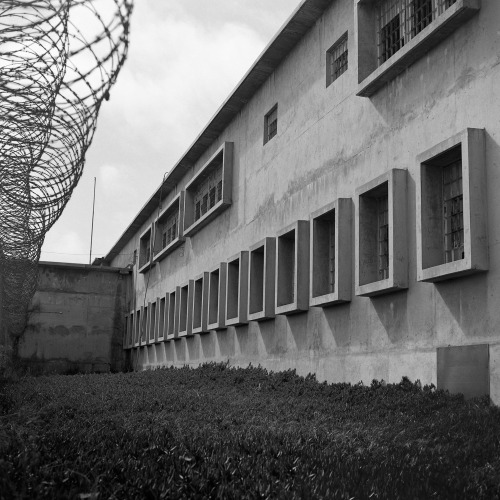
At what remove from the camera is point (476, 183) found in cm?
1050

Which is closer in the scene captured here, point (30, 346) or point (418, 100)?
point (418, 100)

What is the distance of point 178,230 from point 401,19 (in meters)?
18.4

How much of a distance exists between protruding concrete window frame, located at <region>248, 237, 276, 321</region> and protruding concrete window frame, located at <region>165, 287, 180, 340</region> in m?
9.55

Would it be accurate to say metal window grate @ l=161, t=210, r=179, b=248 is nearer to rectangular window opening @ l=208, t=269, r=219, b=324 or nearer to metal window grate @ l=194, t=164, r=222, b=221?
metal window grate @ l=194, t=164, r=222, b=221

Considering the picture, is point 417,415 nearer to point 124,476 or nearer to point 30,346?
point 124,476

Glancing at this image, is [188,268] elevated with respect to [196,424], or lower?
elevated

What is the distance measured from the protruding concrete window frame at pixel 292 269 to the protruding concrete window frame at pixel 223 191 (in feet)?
18.2

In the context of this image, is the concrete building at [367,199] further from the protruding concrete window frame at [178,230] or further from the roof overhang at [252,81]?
the protruding concrete window frame at [178,230]

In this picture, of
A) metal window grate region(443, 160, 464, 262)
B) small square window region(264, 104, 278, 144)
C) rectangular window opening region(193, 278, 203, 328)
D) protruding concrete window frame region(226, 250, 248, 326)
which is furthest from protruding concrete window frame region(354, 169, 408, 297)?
rectangular window opening region(193, 278, 203, 328)

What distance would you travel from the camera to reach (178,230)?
30.8m

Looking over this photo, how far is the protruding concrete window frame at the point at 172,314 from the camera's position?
2989 cm

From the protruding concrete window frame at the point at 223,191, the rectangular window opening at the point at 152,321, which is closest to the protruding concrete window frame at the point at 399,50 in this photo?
the protruding concrete window frame at the point at 223,191

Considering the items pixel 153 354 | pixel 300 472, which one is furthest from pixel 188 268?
pixel 300 472

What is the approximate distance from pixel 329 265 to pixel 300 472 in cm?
994
